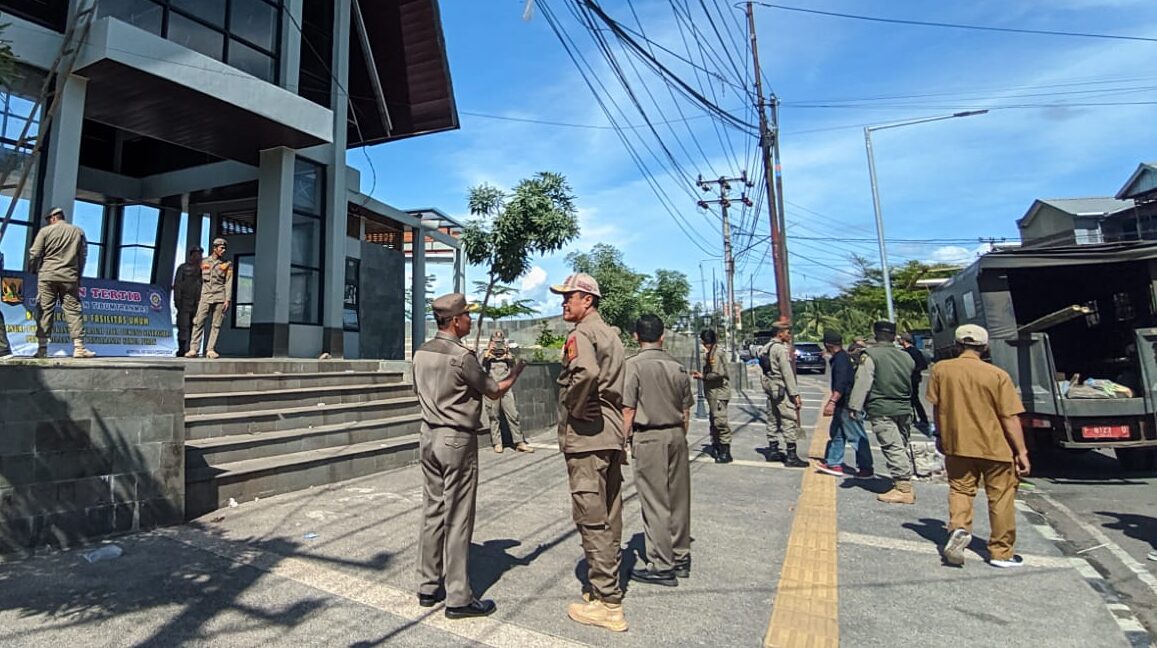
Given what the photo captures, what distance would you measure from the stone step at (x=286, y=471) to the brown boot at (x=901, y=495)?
200 inches

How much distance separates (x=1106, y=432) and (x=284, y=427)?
8.83 m

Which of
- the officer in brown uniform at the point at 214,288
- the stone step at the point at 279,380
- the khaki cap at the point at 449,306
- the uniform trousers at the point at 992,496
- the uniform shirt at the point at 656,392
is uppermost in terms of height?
the officer in brown uniform at the point at 214,288

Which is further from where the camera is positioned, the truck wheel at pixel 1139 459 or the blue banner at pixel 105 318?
the blue banner at pixel 105 318

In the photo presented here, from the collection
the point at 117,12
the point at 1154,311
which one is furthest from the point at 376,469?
the point at 1154,311

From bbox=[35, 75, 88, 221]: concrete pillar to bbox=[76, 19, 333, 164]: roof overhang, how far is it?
1.21 feet

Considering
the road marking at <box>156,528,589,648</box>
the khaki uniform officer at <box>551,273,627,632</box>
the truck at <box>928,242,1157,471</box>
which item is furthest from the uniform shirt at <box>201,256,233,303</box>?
the truck at <box>928,242,1157,471</box>

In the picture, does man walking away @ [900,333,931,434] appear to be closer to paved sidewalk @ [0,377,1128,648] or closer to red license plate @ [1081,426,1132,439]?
red license plate @ [1081,426,1132,439]

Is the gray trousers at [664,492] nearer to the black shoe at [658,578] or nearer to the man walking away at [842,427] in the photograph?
the black shoe at [658,578]

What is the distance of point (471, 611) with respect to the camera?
3010 mm

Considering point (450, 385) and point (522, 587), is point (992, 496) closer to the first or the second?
point (522, 587)

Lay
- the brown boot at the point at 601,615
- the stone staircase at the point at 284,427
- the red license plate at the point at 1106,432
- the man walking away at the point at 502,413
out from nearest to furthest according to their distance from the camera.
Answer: the brown boot at the point at 601,615 < the stone staircase at the point at 284,427 < the red license plate at the point at 1106,432 < the man walking away at the point at 502,413

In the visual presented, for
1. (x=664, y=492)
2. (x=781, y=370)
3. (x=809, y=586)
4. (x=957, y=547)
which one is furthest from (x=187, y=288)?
(x=957, y=547)

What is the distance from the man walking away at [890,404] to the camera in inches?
219

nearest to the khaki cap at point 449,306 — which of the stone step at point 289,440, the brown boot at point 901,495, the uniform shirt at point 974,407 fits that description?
the stone step at point 289,440
